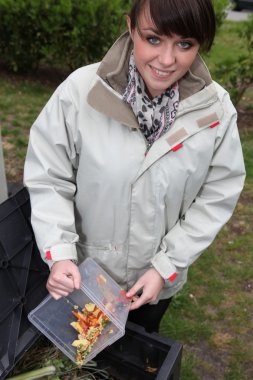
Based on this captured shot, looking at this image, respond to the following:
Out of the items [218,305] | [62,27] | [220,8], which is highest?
[62,27]

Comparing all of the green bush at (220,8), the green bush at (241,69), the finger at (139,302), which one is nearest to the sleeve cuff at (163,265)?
the finger at (139,302)

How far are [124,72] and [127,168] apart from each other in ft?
1.00

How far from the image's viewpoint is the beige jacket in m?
1.39

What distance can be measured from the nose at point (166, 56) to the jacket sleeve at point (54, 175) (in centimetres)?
31

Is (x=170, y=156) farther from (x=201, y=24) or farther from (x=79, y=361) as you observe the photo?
(x=79, y=361)

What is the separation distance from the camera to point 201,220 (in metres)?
1.55

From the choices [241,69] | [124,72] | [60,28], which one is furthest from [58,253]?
[60,28]

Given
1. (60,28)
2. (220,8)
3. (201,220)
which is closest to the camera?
(201,220)

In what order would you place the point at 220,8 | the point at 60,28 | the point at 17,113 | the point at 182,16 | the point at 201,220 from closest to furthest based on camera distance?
the point at 182,16, the point at 201,220, the point at 17,113, the point at 60,28, the point at 220,8

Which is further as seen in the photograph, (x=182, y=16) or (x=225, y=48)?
(x=225, y=48)

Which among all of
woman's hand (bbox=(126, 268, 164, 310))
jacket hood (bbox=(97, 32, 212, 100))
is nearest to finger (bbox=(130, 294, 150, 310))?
woman's hand (bbox=(126, 268, 164, 310))

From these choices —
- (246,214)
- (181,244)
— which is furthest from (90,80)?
(246,214)

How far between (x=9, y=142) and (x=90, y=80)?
295 centimetres

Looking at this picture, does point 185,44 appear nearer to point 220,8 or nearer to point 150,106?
point 150,106
